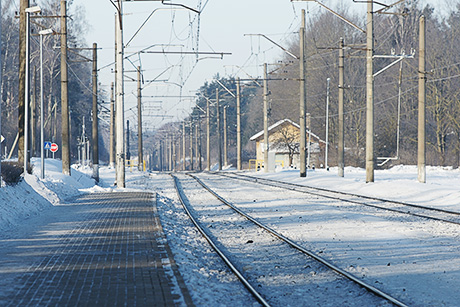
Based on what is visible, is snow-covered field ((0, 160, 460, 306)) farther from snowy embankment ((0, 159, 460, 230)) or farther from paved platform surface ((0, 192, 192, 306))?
paved platform surface ((0, 192, 192, 306))

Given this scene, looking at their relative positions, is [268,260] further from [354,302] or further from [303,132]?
[303,132]

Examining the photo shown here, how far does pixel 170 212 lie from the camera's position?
69.1ft

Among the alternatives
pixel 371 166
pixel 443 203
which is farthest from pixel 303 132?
pixel 443 203

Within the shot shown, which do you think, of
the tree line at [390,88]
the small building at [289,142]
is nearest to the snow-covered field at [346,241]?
the tree line at [390,88]

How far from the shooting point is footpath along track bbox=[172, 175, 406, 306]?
870cm

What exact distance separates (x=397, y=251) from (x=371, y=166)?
19859 mm

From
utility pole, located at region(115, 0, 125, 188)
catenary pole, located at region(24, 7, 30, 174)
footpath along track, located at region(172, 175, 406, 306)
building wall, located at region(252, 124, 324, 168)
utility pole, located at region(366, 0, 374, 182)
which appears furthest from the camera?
building wall, located at region(252, 124, 324, 168)

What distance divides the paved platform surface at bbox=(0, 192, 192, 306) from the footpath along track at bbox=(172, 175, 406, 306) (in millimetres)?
1209

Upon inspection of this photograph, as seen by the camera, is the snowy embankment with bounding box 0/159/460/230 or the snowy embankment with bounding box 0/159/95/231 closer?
the snowy embankment with bounding box 0/159/95/231

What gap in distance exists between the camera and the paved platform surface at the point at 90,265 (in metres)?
8.09

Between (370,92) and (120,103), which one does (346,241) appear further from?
(120,103)

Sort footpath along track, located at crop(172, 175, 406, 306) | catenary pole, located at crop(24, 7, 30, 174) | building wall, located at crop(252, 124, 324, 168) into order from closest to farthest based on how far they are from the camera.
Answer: footpath along track, located at crop(172, 175, 406, 306), catenary pole, located at crop(24, 7, 30, 174), building wall, located at crop(252, 124, 324, 168)

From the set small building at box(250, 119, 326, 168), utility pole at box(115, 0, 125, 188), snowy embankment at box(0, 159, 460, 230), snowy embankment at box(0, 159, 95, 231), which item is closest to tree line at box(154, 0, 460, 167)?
small building at box(250, 119, 326, 168)

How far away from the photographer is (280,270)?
426 inches
